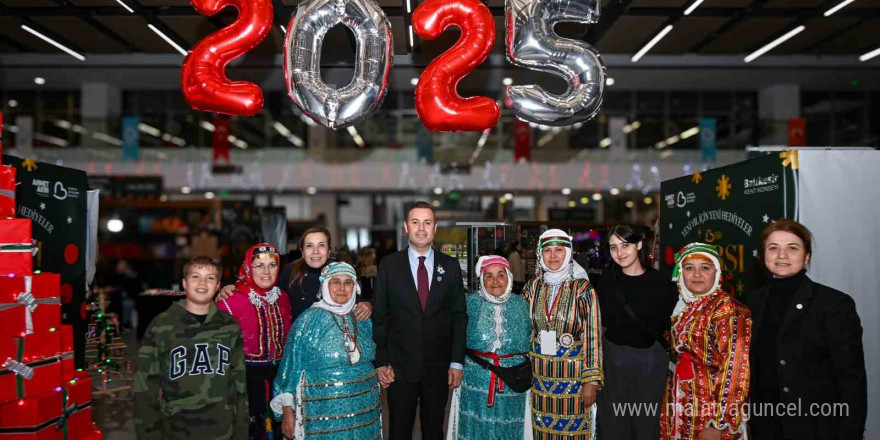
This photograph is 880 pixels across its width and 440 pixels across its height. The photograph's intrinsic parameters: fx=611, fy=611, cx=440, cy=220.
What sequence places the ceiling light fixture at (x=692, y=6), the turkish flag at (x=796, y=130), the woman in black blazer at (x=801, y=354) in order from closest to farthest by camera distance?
the woman in black blazer at (x=801, y=354) < the ceiling light fixture at (x=692, y=6) < the turkish flag at (x=796, y=130)

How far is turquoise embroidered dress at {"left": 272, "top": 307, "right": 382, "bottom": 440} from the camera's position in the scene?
3.00 m

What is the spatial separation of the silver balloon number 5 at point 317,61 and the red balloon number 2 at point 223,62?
20cm

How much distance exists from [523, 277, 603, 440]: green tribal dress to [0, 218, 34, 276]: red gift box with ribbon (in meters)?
2.82

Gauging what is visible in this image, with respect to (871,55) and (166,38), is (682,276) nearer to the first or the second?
(166,38)

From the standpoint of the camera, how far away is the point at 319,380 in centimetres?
301

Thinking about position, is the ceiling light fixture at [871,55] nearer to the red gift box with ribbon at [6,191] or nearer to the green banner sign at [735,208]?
the green banner sign at [735,208]

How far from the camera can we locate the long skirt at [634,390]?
328 centimetres

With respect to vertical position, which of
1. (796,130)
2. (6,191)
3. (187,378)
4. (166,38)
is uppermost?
(166,38)

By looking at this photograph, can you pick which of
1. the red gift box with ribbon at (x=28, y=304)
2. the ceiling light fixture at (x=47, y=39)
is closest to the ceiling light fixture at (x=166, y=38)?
the ceiling light fixture at (x=47, y=39)

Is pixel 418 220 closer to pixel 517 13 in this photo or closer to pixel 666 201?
pixel 517 13

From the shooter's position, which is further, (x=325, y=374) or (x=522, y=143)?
(x=522, y=143)

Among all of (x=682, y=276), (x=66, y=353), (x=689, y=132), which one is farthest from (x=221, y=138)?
(x=682, y=276)

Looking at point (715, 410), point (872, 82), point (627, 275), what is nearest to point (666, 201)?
point (627, 275)

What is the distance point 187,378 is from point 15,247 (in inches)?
51.7
